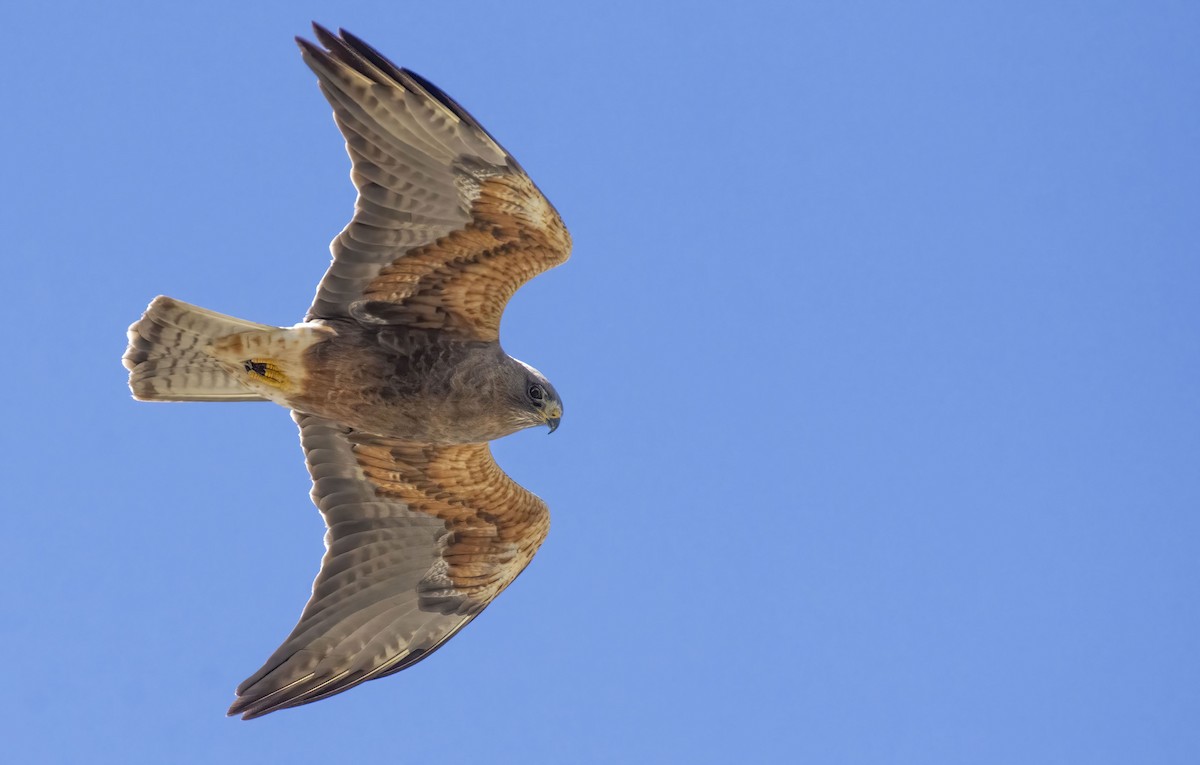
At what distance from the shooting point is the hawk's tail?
10070 mm

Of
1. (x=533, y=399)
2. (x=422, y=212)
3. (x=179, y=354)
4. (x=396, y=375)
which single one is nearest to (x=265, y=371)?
(x=179, y=354)

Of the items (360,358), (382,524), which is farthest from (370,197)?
(382,524)

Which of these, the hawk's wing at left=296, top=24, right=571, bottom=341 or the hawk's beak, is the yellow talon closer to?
the hawk's wing at left=296, top=24, right=571, bottom=341

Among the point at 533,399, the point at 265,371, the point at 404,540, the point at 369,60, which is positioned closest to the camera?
the point at 369,60

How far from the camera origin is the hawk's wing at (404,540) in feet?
36.3

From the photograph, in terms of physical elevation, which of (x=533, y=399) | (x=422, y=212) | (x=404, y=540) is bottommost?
(x=404, y=540)

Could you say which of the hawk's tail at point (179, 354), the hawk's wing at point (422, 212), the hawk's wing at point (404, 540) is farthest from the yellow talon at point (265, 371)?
the hawk's wing at point (404, 540)

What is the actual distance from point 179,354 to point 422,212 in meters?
2.21

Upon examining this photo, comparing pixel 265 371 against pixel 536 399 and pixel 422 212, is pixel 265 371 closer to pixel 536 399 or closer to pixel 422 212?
pixel 422 212

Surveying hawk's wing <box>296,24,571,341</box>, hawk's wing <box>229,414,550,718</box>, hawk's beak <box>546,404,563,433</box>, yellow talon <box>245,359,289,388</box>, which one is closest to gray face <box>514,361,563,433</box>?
hawk's beak <box>546,404,563,433</box>

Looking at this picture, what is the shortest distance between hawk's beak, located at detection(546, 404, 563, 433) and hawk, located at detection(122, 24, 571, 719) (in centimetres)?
2

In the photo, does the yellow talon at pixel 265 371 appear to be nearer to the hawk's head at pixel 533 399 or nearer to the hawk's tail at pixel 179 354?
the hawk's tail at pixel 179 354

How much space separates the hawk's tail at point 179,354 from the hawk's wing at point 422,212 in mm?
770

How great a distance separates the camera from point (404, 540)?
11.4 metres
